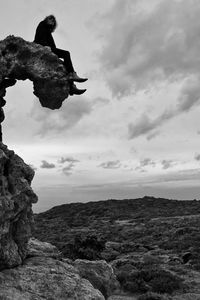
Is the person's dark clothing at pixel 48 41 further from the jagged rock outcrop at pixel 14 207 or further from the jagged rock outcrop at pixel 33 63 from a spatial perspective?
the jagged rock outcrop at pixel 14 207

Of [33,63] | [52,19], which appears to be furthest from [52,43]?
[33,63]

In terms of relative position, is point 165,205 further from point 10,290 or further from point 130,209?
point 10,290

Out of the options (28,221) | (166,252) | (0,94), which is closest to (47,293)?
(28,221)

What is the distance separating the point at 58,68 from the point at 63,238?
38941mm

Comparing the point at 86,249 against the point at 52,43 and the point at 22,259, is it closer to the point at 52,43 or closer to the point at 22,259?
the point at 22,259

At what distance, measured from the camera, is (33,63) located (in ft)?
44.6

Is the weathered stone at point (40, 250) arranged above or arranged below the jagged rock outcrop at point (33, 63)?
below

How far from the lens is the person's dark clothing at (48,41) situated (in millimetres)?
14062

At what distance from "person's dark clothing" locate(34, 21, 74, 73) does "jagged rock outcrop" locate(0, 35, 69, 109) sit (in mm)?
360

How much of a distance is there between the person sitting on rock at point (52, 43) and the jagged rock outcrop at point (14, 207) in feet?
11.6

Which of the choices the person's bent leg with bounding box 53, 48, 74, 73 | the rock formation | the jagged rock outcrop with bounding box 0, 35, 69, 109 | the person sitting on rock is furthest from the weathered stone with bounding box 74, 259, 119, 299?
the person's bent leg with bounding box 53, 48, 74, 73

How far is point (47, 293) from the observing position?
11891 mm

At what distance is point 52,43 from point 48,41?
0.17 meters

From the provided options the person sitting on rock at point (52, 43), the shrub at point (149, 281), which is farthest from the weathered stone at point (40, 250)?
the shrub at point (149, 281)
